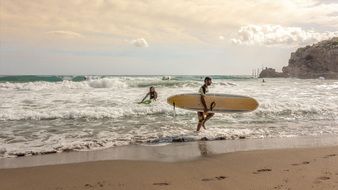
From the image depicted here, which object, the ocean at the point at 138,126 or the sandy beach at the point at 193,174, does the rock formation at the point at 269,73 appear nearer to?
the ocean at the point at 138,126

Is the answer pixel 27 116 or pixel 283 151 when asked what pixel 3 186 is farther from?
pixel 27 116

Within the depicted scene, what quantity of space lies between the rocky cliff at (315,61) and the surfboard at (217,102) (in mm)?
97029

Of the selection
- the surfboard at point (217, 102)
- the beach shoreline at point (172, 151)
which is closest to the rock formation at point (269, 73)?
the surfboard at point (217, 102)

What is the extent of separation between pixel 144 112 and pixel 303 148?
305 inches

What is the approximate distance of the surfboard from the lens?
11633 millimetres

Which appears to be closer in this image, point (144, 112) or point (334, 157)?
point (334, 157)

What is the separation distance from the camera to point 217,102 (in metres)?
11.8

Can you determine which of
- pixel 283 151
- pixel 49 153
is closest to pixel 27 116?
pixel 49 153

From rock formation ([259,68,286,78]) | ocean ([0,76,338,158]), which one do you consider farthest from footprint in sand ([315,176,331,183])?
rock formation ([259,68,286,78])

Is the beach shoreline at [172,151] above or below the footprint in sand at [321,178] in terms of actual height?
below

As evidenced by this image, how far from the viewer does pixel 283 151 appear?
7.55 m

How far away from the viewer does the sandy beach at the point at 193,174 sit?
16.6 feet

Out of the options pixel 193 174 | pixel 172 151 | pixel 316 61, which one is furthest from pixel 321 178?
pixel 316 61

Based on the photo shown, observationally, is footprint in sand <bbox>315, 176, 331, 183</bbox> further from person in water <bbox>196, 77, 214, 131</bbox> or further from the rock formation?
the rock formation
